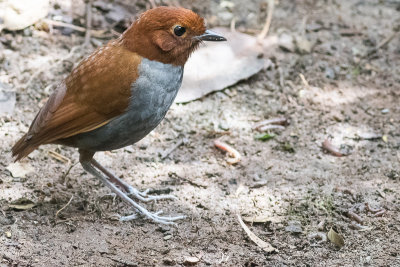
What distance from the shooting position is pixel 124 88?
153 inches

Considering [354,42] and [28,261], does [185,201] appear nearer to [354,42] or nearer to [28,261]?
[28,261]

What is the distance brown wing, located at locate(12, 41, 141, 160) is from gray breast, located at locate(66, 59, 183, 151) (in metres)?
0.05

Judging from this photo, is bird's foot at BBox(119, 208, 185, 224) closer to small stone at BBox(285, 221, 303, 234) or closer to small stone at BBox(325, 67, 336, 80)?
small stone at BBox(285, 221, 303, 234)

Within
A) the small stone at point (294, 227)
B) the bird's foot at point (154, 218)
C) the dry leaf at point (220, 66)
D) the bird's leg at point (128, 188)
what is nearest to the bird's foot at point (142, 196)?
the bird's leg at point (128, 188)

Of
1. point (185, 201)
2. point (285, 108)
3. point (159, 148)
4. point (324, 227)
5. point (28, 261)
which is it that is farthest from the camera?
point (285, 108)

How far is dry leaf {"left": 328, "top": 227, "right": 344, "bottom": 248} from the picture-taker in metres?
3.93

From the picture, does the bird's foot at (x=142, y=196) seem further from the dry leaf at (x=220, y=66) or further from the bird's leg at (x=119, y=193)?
the dry leaf at (x=220, y=66)

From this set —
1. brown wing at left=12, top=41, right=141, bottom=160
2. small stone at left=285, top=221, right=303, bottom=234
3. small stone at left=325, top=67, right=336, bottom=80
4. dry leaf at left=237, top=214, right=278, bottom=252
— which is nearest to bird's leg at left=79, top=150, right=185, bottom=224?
brown wing at left=12, top=41, right=141, bottom=160

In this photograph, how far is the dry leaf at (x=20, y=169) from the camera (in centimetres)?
445

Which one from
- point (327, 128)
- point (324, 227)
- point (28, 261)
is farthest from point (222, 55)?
point (28, 261)

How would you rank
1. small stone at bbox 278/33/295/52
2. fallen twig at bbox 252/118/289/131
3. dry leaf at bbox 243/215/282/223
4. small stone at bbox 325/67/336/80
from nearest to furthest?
dry leaf at bbox 243/215/282/223 → fallen twig at bbox 252/118/289/131 → small stone at bbox 325/67/336/80 → small stone at bbox 278/33/295/52

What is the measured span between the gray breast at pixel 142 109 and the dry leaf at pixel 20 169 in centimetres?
68

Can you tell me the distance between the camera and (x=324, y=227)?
4.11 m

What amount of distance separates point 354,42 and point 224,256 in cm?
351
